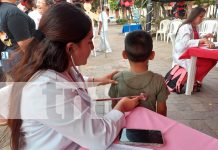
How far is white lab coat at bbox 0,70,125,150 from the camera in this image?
3.45 ft

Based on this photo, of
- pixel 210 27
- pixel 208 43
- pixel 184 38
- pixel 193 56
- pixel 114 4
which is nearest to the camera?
pixel 208 43

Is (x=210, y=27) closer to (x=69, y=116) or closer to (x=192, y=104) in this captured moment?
(x=192, y=104)

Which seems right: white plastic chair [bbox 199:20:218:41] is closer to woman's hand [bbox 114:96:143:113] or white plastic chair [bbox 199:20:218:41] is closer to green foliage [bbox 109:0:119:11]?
woman's hand [bbox 114:96:143:113]

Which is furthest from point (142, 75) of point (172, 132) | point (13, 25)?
point (13, 25)

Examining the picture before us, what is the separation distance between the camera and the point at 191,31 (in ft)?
13.4

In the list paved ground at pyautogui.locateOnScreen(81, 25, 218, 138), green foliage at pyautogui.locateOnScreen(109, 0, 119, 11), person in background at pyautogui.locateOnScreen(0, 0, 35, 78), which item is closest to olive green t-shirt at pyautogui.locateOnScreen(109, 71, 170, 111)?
paved ground at pyautogui.locateOnScreen(81, 25, 218, 138)

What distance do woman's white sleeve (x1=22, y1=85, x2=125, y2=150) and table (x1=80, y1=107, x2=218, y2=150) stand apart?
0.46ft

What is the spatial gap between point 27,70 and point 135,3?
1317cm

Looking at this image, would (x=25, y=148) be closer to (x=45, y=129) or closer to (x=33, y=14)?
(x=45, y=129)

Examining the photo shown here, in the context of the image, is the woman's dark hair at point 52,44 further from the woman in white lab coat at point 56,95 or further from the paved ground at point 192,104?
the paved ground at point 192,104

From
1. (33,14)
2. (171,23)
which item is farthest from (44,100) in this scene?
(171,23)

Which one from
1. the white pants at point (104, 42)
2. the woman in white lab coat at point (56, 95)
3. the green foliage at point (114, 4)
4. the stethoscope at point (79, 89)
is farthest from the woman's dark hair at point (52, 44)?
the green foliage at point (114, 4)

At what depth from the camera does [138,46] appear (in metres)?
1.82

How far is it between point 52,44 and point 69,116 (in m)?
0.30
